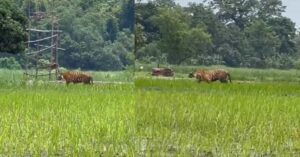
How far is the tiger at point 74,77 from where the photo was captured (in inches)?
369

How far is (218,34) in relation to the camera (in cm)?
360

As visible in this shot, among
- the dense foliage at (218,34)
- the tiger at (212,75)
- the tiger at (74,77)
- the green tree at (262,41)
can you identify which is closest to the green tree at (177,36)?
the dense foliage at (218,34)

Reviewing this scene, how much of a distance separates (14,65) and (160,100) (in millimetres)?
6717

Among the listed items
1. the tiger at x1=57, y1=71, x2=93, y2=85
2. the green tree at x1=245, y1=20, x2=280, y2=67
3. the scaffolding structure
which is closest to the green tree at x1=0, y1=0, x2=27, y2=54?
the scaffolding structure

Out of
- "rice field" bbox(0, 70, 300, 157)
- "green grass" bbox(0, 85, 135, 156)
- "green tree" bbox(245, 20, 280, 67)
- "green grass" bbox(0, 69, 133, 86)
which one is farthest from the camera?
"green grass" bbox(0, 69, 133, 86)

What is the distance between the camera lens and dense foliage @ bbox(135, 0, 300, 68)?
351cm

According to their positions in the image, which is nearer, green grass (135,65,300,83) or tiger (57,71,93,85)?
green grass (135,65,300,83)

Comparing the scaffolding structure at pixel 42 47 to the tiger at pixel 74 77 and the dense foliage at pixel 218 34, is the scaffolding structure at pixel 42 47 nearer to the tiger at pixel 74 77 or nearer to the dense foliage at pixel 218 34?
the tiger at pixel 74 77

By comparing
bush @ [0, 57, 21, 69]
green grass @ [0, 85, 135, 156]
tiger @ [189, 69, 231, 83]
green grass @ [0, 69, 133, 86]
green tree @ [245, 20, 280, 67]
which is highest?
green tree @ [245, 20, 280, 67]

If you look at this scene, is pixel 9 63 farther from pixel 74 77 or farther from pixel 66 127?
pixel 66 127

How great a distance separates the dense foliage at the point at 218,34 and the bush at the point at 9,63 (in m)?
6.52

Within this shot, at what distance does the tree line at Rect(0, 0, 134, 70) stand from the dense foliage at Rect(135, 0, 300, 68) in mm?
6082

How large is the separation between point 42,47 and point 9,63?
546 mm

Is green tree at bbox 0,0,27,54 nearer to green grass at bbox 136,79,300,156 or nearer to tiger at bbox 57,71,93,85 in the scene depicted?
tiger at bbox 57,71,93,85
